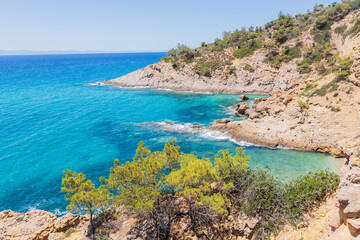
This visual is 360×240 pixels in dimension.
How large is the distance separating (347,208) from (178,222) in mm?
12535

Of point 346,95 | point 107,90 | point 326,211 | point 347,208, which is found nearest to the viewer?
point 347,208

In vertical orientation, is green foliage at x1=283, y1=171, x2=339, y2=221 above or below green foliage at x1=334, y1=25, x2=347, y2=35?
below

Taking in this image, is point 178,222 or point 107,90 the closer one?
point 178,222

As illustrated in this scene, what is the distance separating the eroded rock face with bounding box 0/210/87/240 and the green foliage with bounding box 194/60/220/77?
7257 centimetres

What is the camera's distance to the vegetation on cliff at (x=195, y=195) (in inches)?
620

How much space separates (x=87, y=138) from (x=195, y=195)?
32873 millimetres

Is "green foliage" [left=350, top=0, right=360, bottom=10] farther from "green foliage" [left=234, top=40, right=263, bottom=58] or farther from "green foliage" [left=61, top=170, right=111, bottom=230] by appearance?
"green foliage" [left=61, top=170, right=111, bottom=230]

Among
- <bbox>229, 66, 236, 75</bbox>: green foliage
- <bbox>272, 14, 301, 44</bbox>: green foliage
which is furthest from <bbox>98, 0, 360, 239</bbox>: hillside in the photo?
<bbox>229, 66, 236, 75</bbox>: green foliage

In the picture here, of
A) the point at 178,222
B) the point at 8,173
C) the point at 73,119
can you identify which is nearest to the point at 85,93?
the point at 73,119

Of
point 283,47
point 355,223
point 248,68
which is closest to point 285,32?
point 283,47

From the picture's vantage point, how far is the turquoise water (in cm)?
2841

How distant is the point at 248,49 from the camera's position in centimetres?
8438

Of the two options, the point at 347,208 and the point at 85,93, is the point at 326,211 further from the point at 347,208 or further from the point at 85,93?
the point at 85,93

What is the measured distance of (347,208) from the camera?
35.6 feet
